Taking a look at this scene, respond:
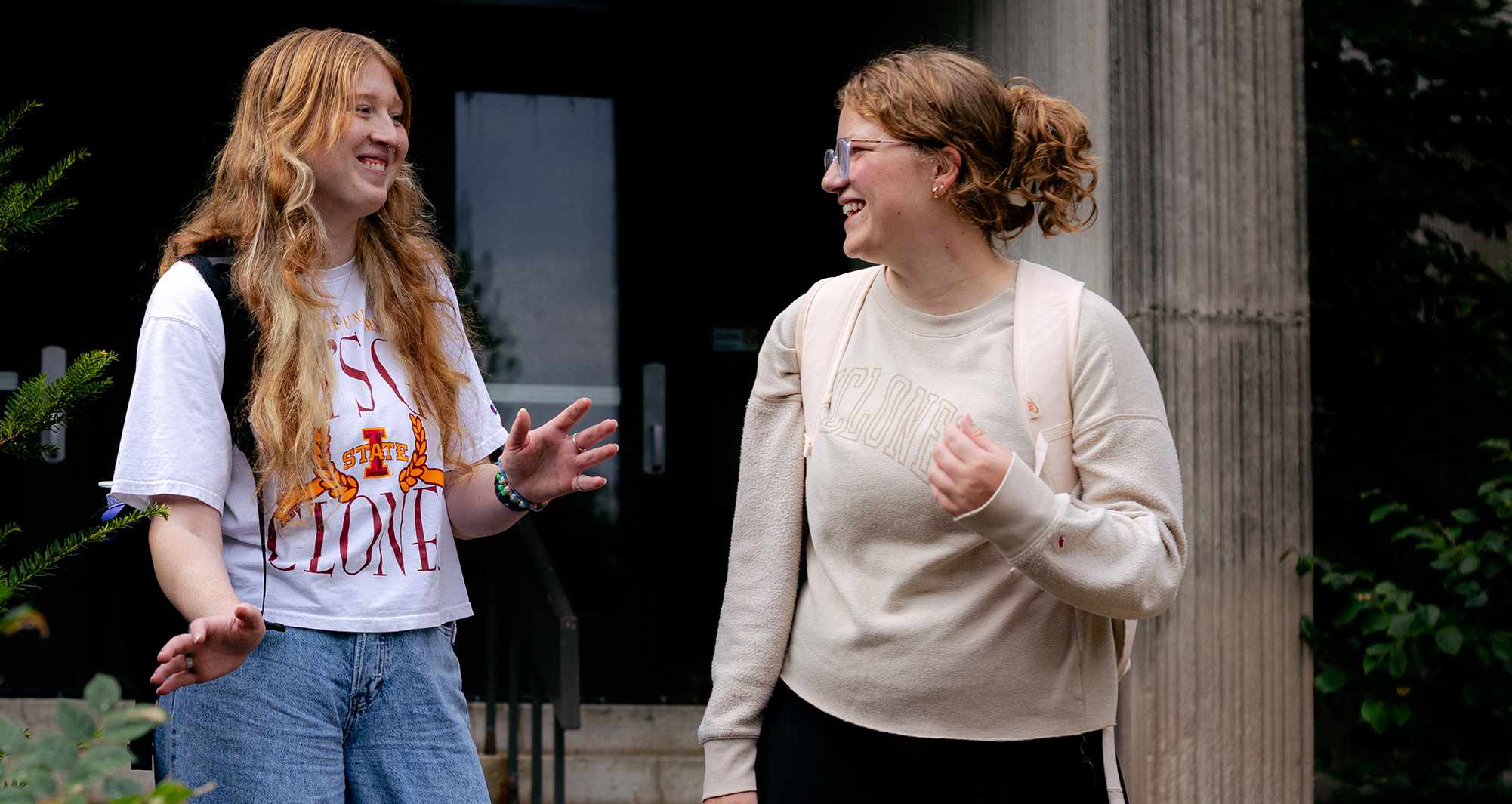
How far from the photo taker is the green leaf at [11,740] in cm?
92

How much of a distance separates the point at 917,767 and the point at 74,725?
1.17 metres

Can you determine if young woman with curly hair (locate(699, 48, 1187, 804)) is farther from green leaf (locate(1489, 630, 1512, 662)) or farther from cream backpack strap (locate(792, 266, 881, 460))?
green leaf (locate(1489, 630, 1512, 662))

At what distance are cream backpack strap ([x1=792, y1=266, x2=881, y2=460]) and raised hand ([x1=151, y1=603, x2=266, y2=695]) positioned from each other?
33.7 inches

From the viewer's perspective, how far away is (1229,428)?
343 cm

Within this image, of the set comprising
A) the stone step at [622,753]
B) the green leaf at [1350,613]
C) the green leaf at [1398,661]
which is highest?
the green leaf at [1350,613]

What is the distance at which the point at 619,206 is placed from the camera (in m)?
5.67

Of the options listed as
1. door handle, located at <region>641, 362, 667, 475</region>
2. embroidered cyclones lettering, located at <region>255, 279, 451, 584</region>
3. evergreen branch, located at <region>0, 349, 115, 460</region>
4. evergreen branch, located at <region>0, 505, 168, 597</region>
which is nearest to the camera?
evergreen branch, located at <region>0, 505, 168, 597</region>

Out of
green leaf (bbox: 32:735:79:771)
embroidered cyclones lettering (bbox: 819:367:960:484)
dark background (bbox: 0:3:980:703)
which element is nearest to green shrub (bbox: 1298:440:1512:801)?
embroidered cyclones lettering (bbox: 819:367:960:484)

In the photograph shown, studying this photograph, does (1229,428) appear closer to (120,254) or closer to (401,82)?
(401,82)

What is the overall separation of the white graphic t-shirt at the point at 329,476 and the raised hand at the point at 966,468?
81 centimetres

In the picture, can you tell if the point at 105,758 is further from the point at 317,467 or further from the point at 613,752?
the point at 613,752

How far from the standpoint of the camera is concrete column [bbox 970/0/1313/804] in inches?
132

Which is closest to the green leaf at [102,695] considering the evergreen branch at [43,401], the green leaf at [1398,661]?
the evergreen branch at [43,401]

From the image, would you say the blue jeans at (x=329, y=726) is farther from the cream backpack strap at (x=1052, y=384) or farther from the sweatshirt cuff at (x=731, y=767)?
the cream backpack strap at (x=1052, y=384)
